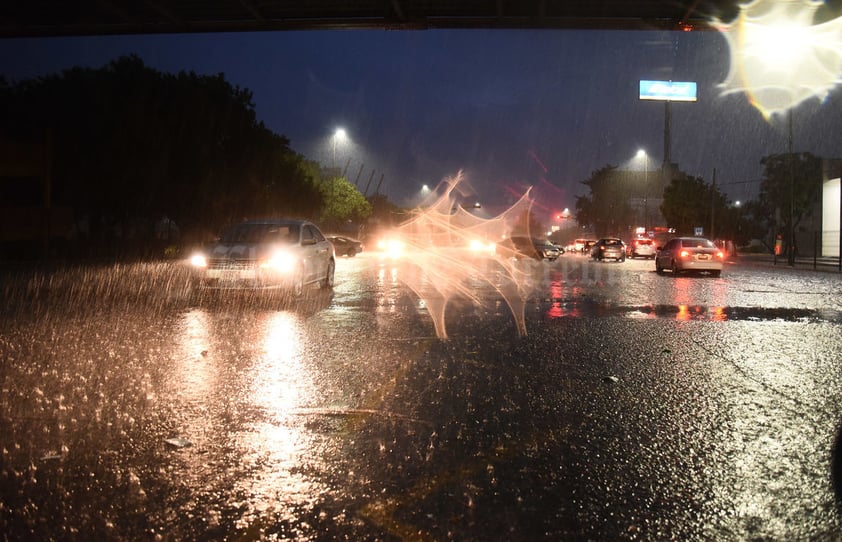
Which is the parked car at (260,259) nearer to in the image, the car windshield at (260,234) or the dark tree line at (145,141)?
the car windshield at (260,234)

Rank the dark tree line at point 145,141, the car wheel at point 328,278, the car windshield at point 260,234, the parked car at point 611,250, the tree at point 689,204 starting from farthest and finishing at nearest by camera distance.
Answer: the tree at point 689,204 < the parked car at point 611,250 < the dark tree line at point 145,141 < the car wheel at point 328,278 < the car windshield at point 260,234

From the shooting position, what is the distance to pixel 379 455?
167 inches

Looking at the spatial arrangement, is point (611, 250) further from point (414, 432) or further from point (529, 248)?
point (414, 432)

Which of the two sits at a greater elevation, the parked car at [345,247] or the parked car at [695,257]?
the parked car at [345,247]

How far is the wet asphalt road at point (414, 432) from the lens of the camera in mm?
3336

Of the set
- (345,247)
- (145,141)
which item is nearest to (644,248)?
(345,247)

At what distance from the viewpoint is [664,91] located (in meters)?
72.9

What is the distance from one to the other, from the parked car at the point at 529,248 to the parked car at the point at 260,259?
31228mm

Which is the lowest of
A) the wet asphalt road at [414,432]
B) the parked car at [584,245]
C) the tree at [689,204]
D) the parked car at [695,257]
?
Answer: the wet asphalt road at [414,432]

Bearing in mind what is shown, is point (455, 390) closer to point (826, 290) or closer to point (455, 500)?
point (455, 500)

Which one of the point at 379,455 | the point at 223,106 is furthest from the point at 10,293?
the point at 223,106

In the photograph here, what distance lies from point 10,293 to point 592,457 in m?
15.2

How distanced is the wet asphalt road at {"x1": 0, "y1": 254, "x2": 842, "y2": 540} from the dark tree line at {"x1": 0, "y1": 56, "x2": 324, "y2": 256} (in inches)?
983

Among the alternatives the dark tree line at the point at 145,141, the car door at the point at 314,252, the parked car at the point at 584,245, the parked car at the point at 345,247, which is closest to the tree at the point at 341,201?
the parked car at the point at 584,245
